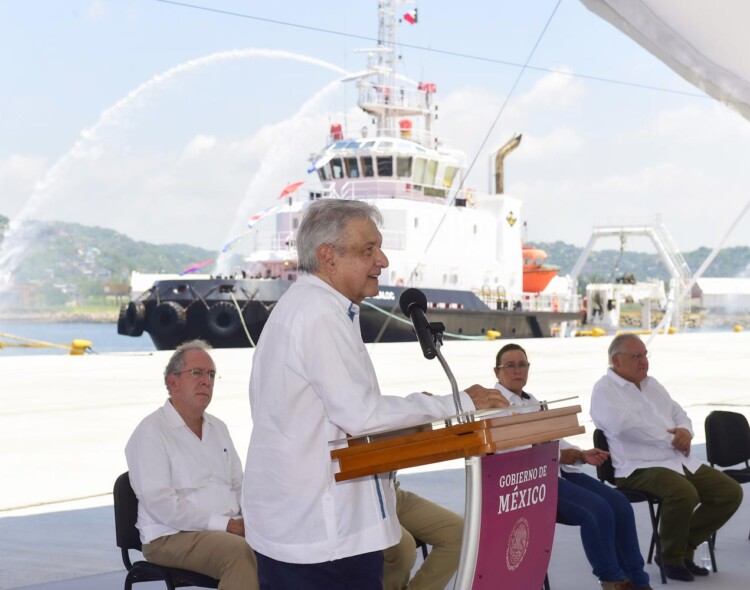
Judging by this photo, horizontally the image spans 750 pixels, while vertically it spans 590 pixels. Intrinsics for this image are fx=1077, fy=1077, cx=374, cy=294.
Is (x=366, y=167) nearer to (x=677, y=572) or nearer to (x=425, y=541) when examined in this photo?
(x=677, y=572)

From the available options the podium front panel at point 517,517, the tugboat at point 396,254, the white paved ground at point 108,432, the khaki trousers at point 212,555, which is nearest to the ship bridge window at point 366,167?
the tugboat at point 396,254

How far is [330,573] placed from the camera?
2.20 m

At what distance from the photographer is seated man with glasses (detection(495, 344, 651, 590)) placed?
3803 millimetres

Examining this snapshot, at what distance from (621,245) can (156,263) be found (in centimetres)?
7569

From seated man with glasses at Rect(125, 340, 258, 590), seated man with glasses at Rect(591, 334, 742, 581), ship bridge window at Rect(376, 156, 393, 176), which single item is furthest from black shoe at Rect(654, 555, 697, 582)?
ship bridge window at Rect(376, 156, 393, 176)

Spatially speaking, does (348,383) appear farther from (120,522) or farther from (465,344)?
(465,344)

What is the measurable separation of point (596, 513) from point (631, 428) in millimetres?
690

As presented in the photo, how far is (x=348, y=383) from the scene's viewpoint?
6.96 feet

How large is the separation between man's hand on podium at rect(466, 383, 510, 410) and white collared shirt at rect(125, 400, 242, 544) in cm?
129

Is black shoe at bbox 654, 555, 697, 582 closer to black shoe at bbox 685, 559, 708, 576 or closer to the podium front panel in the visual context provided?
black shoe at bbox 685, 559, 708, 576

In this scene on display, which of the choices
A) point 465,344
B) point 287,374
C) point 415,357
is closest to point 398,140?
point 465,344

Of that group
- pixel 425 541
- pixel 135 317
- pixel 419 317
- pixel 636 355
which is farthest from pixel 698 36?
pixel 135 317

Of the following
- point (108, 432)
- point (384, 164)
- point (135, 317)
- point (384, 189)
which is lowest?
point (108, 432)

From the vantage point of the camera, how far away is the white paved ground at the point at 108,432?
4.49m
